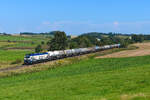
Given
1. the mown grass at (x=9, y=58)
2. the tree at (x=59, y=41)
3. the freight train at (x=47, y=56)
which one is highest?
the tree at (x=59, y=41)

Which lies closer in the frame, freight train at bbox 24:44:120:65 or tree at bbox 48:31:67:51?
freight train at bbox 24:44:120:65

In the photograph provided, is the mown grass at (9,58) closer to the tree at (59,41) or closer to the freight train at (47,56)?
the freight train at (47,56)

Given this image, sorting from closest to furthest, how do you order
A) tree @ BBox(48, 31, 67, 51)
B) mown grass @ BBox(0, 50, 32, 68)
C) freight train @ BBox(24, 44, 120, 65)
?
freight train @ BBox(24, 44, 120, 65) → mown grass @ BBox(0, 50, 32, 68) → tree @ BBox(48, 31, 67, 51)

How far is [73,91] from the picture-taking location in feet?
79.7

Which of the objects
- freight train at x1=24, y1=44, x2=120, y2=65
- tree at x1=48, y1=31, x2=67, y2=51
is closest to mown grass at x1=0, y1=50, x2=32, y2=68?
freight train at x1=24, y1=44, x2=120, y2=65

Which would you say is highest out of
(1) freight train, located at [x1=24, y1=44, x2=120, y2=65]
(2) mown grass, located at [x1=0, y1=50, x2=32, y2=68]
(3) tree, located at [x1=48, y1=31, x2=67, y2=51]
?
(3) tree, located at [x1=48, y1=31, x2=67, y2=51]

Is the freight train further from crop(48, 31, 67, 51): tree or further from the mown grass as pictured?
crop(48, 31, 67, 51): tree

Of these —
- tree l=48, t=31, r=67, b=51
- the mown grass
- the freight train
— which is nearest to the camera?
the freight train

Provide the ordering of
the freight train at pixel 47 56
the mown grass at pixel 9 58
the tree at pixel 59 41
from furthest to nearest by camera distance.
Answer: the tree at pixel 59 41 < the mown grass at pixel 9 58 < the freight train at pixel 47 56

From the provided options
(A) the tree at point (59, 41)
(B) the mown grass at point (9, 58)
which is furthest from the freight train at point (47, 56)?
(A) the tree at point (59, 41)

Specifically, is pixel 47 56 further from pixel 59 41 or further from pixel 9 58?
pixel 59 41

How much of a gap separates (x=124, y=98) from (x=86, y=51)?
96.8 m

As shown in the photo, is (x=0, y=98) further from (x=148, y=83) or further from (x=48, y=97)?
(x=148, y=83)

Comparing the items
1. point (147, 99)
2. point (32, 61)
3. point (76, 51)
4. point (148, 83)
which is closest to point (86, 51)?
point (76, 51)
